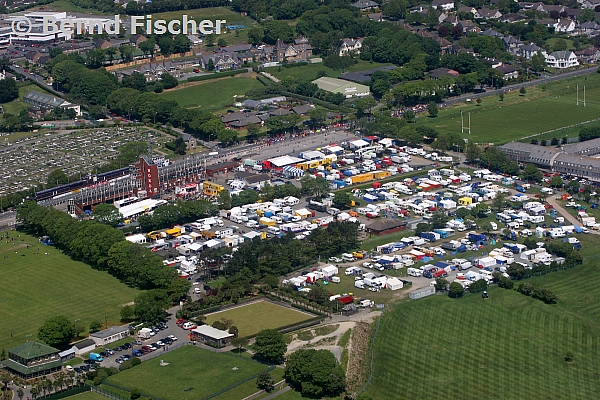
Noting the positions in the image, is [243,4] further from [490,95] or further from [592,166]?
[592,166]

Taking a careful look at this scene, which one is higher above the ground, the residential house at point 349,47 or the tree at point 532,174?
the residential house at point 349,47

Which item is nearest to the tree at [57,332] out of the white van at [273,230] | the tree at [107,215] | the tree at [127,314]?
the tree at [127,314]

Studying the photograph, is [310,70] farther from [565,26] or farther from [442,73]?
[565,26]

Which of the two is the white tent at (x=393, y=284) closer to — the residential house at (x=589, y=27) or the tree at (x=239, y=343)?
the tree at (x=239, y=343)

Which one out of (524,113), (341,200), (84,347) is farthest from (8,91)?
(84,347)

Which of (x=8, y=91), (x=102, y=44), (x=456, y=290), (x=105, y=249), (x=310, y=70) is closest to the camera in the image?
(x=456, y=290)

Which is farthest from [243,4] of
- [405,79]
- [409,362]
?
[409,362]

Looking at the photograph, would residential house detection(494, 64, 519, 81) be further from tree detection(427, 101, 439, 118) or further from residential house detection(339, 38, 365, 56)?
residential house detection(339, 38, 365, 56)
